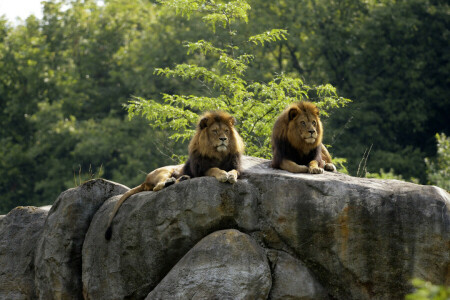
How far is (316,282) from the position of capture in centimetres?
849

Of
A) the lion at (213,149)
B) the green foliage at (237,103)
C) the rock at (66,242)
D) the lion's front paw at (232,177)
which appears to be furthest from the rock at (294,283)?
the green foliage at (237,103)

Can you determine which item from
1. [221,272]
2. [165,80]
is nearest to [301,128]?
[221,272]

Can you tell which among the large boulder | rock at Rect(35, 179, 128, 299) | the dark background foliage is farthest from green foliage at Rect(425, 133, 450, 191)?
rock at Rect(35, 179, 128, 299)

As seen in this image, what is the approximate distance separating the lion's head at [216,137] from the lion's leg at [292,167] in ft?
2.00

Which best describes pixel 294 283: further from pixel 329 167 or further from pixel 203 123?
pixel 203 123

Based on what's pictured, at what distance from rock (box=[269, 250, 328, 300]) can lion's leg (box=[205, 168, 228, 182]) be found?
1.25 metres

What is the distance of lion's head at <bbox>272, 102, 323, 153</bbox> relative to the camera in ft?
30.6

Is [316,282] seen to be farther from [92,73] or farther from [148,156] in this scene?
[92,73]

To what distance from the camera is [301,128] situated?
939 cm

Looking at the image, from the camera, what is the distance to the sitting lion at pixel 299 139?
9344 mm

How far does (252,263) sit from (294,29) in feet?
74.8

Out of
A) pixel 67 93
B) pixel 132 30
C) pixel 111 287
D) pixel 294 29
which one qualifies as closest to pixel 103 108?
pixel 67 93

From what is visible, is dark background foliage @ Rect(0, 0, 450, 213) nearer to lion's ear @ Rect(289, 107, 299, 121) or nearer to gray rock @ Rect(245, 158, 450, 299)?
lion's ear @ Rect(289, 107, 299, 121)

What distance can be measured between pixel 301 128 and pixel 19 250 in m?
5.25
